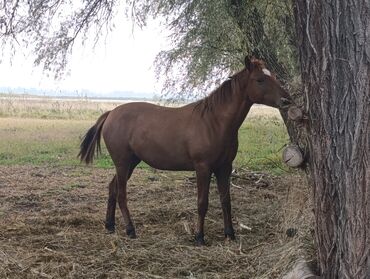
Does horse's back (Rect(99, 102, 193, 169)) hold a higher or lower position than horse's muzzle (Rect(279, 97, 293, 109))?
lower

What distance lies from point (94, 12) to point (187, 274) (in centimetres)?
458

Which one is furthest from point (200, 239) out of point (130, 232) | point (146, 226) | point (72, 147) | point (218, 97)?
point (72, 147)

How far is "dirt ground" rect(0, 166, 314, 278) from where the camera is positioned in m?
4.75

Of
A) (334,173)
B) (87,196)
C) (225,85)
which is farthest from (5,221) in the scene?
(334,173)

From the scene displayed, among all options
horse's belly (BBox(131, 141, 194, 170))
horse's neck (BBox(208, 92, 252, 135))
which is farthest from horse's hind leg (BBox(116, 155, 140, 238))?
horse's neck (BBox(208, 92, 252, 135))

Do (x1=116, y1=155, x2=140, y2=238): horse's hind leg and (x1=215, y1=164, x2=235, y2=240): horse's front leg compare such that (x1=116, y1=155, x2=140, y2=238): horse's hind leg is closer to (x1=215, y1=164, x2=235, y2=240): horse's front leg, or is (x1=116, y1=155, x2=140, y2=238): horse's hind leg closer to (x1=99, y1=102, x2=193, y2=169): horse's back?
(x1=99, y1=102, x2=193, y2=169): horse's back

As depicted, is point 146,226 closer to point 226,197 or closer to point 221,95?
point 226,197

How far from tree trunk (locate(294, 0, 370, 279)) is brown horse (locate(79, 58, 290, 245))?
2.11 metres

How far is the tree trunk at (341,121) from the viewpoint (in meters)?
3.34

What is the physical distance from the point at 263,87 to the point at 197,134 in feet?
3.07

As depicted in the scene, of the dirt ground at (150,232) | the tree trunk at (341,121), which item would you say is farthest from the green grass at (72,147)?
the tree trunk at (341,121)

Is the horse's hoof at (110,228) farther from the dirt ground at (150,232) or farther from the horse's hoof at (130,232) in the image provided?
the horse's hoof at (130,232)

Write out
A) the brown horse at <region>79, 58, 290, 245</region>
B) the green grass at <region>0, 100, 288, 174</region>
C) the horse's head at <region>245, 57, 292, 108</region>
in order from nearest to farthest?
1. the horse's head at <region>245, 57, 292, 108</region>
2. the brown horse at <region>79, 58, 290, 245</region>
3. the green grass at <region>0, 100, 288, 174</region>

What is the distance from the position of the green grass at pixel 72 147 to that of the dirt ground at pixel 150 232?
1.88 meters
